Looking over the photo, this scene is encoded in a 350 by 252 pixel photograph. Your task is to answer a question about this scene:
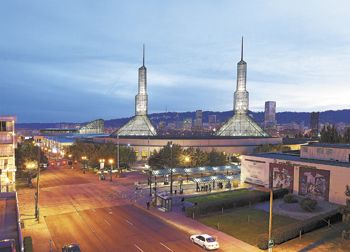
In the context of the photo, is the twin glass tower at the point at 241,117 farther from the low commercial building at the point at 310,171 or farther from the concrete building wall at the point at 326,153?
the concrete building wall at the point at 326,153

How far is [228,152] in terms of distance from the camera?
93875 millimetres

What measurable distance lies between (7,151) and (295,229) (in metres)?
48.3

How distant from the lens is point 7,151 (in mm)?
54969

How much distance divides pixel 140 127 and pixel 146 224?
9386cm

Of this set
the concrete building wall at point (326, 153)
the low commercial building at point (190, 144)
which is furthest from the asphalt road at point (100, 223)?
the low commercial building at point (190, 144)

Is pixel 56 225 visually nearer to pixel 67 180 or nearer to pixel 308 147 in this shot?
pixel 67 180

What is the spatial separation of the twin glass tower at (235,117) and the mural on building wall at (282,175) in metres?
74.4

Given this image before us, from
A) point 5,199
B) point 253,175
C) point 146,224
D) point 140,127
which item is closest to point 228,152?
point 253,175

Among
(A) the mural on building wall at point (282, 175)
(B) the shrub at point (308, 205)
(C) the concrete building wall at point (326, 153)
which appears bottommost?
(B) the shrub at point (308, 205)

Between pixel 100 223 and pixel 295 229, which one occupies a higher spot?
pixel 295 229

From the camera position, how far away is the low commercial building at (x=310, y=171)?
140 ft

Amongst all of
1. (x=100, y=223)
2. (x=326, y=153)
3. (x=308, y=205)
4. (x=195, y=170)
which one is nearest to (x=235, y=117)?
(x=195, y=170)

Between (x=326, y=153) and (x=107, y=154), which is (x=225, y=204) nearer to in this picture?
(x=326, y=153)

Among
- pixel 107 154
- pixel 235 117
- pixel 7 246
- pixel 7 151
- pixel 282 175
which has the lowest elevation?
pixel 282 175
